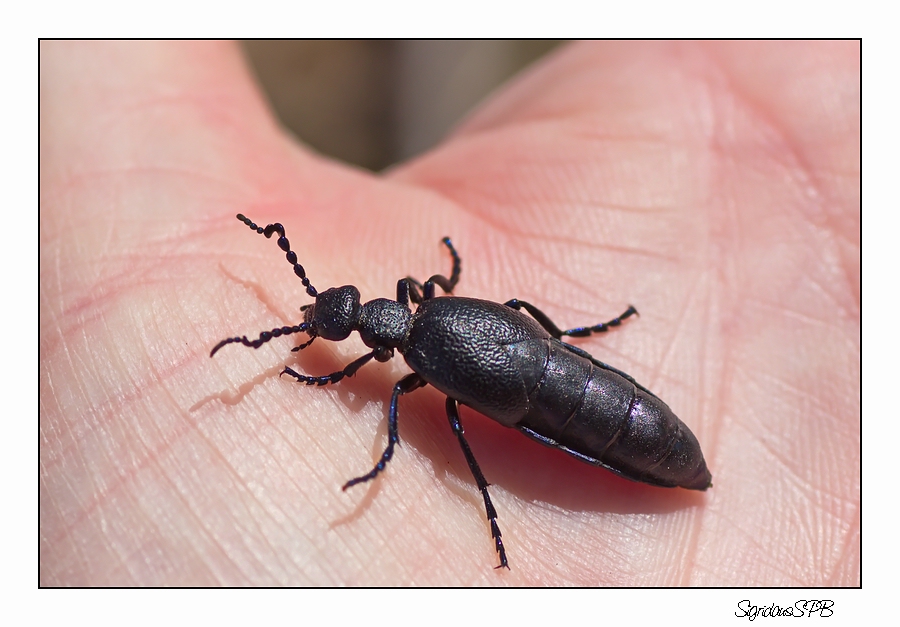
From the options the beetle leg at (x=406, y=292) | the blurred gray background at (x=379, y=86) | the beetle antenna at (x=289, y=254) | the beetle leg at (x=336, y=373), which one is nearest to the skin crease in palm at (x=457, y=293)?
the beetle leg at (x=336, y=373)

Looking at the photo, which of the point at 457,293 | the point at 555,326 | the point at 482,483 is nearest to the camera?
the point at 482,483

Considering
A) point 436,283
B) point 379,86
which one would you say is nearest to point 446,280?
point 436,283

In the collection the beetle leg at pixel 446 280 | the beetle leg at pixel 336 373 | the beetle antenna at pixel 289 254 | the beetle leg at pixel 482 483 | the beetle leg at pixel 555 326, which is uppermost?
the beetle antenna at pixel 289 254

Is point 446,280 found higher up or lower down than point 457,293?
higher up

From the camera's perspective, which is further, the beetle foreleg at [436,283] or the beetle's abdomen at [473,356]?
the beetle foreleg at [436,283]

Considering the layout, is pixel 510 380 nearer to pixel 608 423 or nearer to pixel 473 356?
pixel 473 356

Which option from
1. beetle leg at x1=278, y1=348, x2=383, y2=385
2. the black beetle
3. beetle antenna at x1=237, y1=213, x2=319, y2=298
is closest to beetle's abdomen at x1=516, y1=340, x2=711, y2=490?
the black beetle

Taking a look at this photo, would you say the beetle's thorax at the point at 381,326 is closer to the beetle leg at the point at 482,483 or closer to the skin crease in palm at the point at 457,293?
the skin crease in palm at the point at 457,293

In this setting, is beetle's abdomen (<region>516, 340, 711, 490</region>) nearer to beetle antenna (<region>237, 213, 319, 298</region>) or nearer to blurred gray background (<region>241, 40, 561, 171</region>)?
beetle antenna (<region>237, 213, 319, 298</region>)

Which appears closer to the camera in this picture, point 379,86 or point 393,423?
point 393,423
